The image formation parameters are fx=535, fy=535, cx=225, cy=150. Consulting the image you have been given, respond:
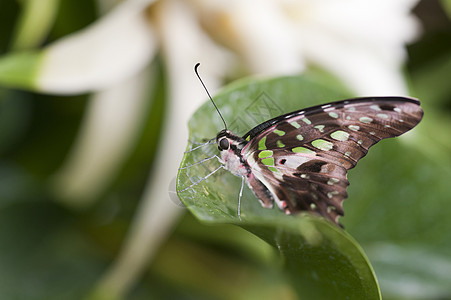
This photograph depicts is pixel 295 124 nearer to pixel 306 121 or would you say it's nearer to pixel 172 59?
pixel 306 121

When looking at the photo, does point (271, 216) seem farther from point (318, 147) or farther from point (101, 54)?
point (101, 54)

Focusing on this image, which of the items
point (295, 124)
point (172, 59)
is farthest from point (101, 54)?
point (295, 124)

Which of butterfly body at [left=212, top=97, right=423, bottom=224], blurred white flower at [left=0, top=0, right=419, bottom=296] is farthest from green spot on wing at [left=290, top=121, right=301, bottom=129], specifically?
blurred white flower at [left=0, top=0, right=419, bottom=296]

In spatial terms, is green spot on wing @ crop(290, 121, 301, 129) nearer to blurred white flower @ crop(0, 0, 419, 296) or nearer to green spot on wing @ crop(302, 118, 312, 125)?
green spot on wing @ crop(302, 118, 312, 125)

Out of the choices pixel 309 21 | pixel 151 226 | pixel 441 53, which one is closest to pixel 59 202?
pixel 151 226

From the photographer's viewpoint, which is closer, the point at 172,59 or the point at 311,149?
the point at 311,149

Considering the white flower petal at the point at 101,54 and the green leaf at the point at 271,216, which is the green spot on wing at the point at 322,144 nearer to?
the green leaf at the point at 271,216

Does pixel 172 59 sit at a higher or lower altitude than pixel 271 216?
higher

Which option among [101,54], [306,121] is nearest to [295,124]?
[306,121]

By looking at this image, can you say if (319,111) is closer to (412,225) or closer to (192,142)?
(192,142)
